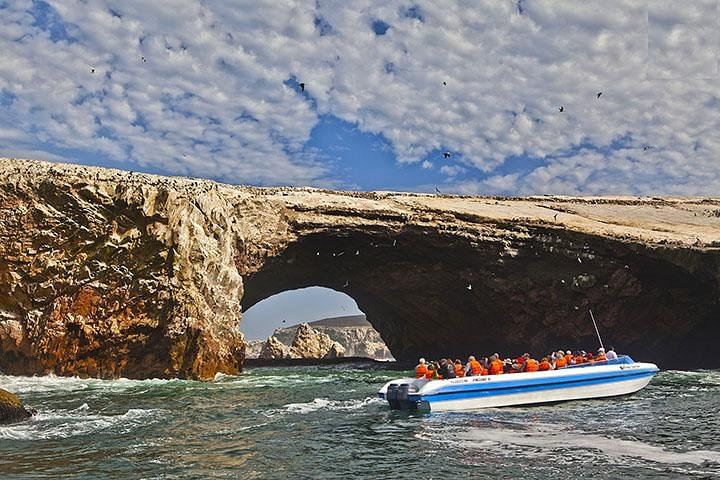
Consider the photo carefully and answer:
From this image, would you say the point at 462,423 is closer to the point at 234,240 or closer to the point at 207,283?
the point at 207,283

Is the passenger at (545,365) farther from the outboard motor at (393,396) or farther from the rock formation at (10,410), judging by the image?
the rock formation at (10,410)

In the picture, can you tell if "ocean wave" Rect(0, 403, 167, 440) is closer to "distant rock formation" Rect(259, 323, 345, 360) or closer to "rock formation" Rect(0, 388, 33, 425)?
"rock formation" Rect(0, 388, 33, 425)

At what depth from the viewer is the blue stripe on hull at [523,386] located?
21.9m

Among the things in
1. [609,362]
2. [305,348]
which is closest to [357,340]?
[305,348]

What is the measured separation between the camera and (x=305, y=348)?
2566 inches

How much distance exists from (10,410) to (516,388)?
16231mm

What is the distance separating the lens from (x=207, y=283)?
30484mm

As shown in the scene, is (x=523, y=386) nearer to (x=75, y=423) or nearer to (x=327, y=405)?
(x=327, y=405)

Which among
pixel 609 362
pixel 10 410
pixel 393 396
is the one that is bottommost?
pixel 393 396

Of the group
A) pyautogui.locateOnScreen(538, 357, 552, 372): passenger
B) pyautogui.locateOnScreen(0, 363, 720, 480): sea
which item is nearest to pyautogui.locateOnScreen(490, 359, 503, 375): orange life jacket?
pyautogui.locateOnScreen(0, 363, 720, 480): sea

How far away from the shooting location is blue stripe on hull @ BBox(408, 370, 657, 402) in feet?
71.9

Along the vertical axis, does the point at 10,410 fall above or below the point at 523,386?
above

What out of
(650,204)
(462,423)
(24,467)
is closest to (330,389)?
(462,423)

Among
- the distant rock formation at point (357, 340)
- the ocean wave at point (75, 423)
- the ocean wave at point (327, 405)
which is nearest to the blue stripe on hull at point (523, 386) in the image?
the ocean wave at point (327, 405)
